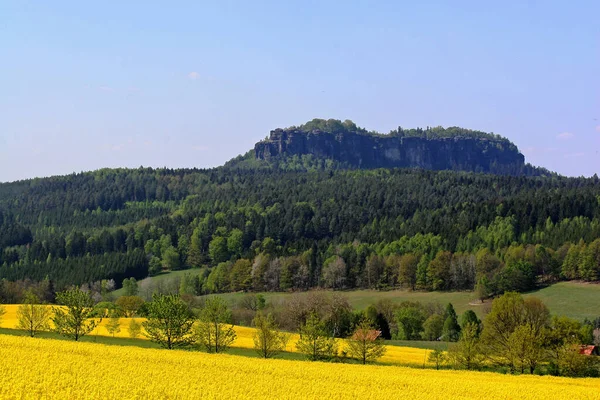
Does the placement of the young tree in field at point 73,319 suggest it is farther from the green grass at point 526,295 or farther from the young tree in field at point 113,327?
the green grass at point 526,295

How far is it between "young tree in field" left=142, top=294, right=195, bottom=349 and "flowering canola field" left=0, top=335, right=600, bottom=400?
19397mm

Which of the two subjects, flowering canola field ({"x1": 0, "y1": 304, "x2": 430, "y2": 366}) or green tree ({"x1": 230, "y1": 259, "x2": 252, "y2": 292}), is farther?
green tree ({"x1": 230, "y1": 259, "x2": 252, "y2": 292})

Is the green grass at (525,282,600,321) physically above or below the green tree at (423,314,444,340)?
above

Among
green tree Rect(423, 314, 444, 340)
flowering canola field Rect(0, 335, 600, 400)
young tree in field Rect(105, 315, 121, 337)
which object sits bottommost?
green tree Rect(423, 314, 444, 340)

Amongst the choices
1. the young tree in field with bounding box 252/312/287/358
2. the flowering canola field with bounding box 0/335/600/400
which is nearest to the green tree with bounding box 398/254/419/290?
the young tree in field with bounding box 252/312/287/358

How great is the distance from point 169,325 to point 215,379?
115ft

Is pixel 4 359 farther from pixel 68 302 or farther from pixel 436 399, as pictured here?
pixel 68 302

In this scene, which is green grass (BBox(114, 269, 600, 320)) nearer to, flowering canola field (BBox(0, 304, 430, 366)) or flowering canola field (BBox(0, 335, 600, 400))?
flowering canola field (BBox(0, 304, 430, 366))

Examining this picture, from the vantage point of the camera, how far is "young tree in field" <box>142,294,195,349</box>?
7856cm

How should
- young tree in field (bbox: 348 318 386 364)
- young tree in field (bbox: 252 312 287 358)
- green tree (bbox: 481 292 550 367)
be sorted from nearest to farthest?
young tree in field (bbox: 252 312 287 358), young tree in field (bbox: 348 318 386 364), green tree (bbox: 481 292 550 367)

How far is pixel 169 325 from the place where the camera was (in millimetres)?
78938

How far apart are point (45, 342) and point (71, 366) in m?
15.0

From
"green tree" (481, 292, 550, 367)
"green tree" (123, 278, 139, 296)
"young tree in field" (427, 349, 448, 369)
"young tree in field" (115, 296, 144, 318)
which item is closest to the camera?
"young tree in field" (427, 349, 448, 369)

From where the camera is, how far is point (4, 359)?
43.5m
